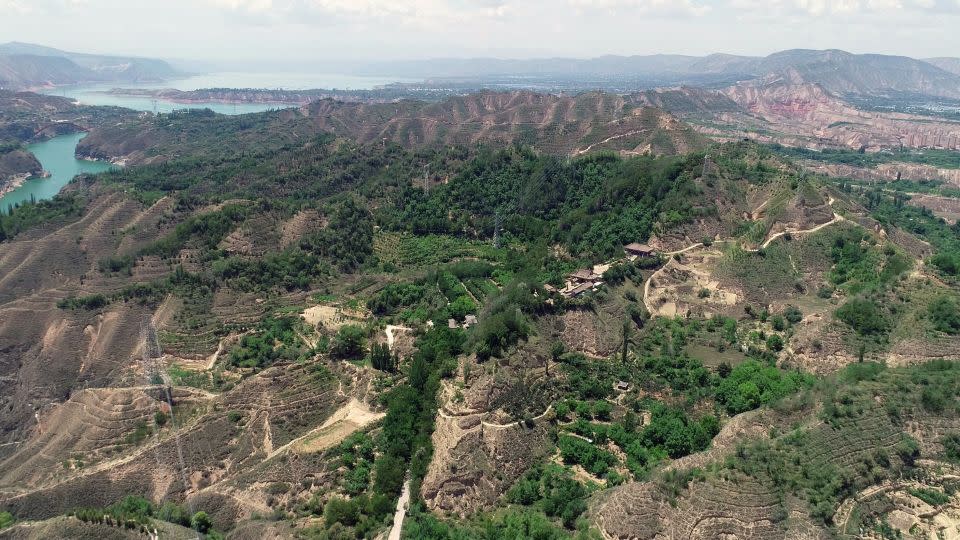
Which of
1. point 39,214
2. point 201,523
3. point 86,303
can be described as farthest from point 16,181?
point 201,523

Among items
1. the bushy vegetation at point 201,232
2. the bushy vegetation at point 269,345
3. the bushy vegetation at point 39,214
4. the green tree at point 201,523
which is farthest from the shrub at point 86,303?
the green tree at point 201,523

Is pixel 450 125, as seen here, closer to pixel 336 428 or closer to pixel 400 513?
pixel 336 428

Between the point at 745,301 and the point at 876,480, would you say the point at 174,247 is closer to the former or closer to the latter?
the point at 745,301

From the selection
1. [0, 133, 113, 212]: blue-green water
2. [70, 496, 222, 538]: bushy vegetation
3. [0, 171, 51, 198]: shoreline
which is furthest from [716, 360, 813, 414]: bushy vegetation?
[0, 171, 51, 198]: shoreline

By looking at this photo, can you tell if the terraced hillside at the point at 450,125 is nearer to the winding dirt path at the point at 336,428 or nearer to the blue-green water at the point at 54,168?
the blue-green water at the point at 54,168

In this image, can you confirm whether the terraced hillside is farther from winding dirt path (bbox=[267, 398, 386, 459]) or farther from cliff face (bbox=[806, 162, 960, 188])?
winding dirt path (bbox=[267, 398, 386, 459])

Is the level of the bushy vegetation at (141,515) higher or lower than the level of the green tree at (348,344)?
lower

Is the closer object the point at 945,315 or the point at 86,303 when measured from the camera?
the point at 945,315
